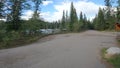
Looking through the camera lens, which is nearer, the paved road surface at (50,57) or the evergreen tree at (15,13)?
the paved road surface at (50,57)

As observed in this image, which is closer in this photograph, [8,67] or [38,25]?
[8,67]

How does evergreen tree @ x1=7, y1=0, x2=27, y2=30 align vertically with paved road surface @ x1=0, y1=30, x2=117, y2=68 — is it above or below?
above

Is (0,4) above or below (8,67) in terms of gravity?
above

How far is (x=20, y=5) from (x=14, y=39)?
1176 cm

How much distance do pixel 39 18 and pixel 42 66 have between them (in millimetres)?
38216

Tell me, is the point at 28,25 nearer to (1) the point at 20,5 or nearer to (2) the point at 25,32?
(2) the point at 25,32

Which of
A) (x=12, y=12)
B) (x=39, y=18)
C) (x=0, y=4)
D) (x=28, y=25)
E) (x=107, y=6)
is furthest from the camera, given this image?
(x=107, y=6)

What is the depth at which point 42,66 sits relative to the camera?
→ 1127cm

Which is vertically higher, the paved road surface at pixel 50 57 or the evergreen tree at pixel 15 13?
the evergreen tree at pixel 15 13

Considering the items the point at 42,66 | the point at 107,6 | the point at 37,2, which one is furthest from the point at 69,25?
the point at 42,66

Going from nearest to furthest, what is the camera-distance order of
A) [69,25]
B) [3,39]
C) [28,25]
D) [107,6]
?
[3,39] < [28,25] < [107,6] < [69,25]

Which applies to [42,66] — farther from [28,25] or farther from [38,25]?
[38,25]

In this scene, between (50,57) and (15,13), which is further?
(15,13)

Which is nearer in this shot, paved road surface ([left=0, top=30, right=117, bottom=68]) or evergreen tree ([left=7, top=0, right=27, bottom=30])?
paved road surface ([left=0, top=30, right=117, bottom=68])
